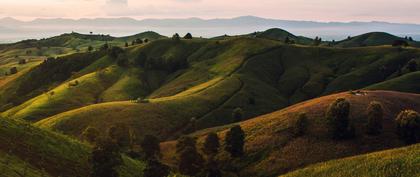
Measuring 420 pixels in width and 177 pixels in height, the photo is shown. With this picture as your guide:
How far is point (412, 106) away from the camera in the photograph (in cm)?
11081

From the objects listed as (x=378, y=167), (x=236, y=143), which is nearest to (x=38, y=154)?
(x=378, y=167)

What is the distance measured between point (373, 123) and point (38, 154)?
2552 inches

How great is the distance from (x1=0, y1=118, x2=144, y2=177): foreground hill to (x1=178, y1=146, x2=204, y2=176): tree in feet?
64.4

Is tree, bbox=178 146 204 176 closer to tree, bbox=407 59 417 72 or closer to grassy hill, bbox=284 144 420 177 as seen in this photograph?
grassy hill, bbox=284 144 420 177

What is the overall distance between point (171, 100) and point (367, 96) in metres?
76.1

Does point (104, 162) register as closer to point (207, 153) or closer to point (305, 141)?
point (207, 153)

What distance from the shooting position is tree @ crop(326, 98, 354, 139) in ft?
296

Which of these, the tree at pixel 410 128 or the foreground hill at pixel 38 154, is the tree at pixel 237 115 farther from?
the foreground hill at pixel 38 154

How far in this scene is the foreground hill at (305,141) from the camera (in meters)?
84.9

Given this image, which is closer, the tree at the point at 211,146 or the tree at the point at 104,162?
the tree at the point at 104,162

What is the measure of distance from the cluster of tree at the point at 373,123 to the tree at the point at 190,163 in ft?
90.5

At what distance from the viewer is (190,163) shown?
8912cm

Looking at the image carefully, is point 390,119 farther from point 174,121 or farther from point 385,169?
point 174,121

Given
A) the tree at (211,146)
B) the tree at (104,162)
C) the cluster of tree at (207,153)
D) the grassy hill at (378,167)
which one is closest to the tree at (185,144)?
the cluster of tree at (207,153)
